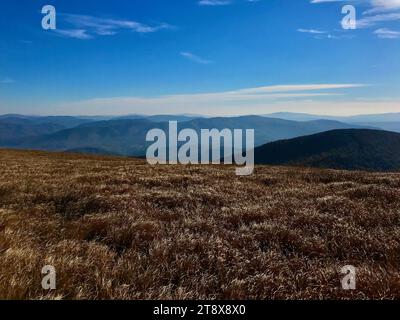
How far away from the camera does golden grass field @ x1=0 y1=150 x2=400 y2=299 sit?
6629 mm

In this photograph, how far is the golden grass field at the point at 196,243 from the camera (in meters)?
6.63

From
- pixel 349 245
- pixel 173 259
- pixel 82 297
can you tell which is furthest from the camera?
pixel 349 245

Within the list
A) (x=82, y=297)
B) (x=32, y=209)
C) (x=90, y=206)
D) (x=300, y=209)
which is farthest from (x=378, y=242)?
(x=32, y=209)

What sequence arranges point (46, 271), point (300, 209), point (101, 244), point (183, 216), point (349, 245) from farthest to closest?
point (300, 209)
point (183, 216)
point (349, 245)
point (101, 244)
point (46, 271)

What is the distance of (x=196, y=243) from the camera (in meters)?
9.21
